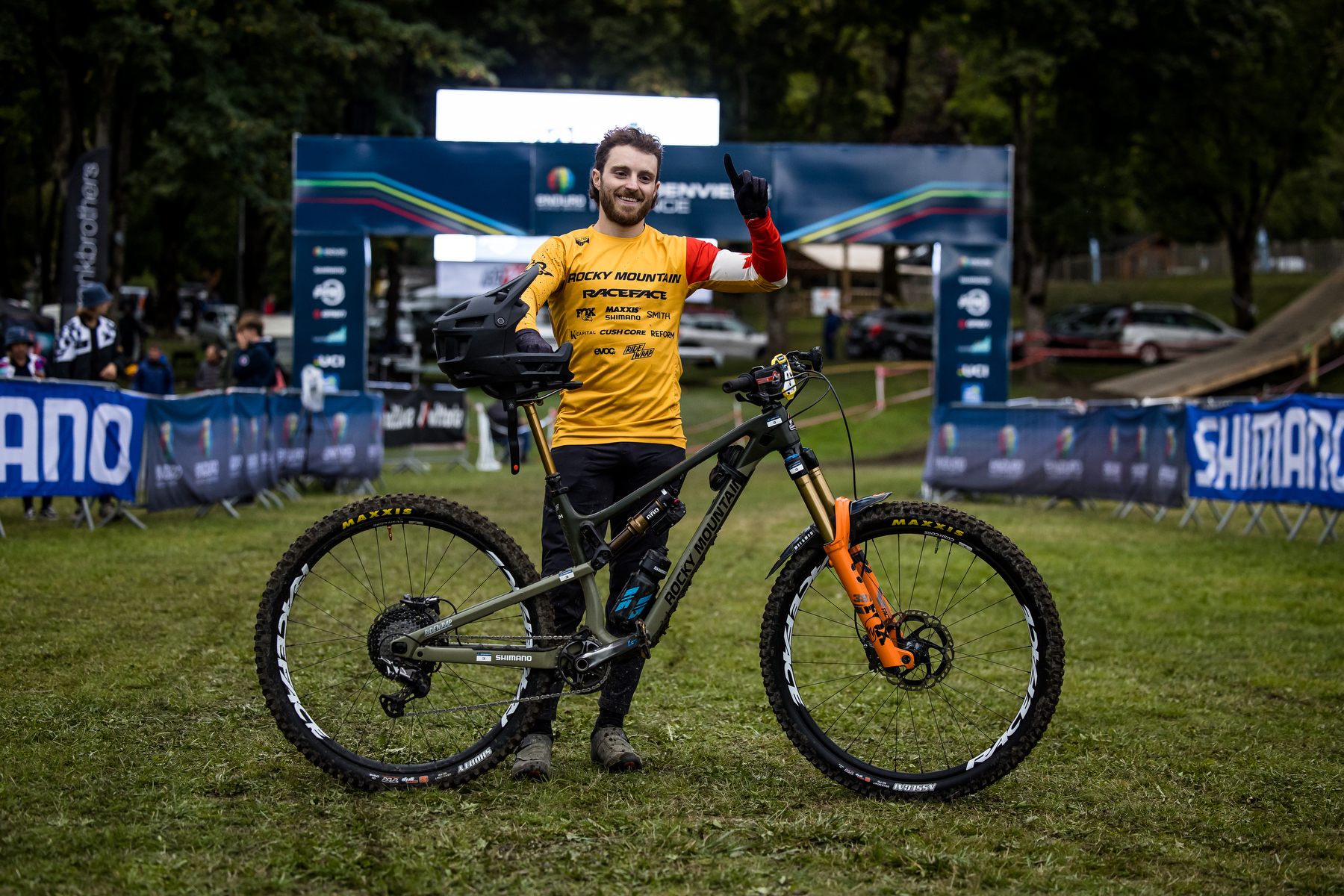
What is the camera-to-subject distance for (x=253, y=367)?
14.8 metres

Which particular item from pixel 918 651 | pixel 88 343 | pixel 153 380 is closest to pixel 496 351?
pixel 918 651

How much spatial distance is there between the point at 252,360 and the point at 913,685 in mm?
12165

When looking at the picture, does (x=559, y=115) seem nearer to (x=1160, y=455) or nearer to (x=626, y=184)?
(x=1160, y=455)

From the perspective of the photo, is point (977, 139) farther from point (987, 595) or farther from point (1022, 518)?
point (987, 595)

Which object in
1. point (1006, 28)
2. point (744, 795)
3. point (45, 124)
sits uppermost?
point (1006, 28)

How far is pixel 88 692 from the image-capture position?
5250mm

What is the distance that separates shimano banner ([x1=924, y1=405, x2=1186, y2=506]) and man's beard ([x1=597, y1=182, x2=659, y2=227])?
A: 1110 cm

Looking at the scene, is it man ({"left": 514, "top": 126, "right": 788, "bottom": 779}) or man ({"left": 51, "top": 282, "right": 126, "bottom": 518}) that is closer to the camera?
man ({"left": 514, "top": 126, "right": 788, "bottom": 779})

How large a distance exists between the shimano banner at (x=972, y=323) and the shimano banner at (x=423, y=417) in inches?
329

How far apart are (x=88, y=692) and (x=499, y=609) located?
2186 mm

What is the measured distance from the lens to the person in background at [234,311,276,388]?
14664mm

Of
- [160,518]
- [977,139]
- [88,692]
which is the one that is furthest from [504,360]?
[977,139]

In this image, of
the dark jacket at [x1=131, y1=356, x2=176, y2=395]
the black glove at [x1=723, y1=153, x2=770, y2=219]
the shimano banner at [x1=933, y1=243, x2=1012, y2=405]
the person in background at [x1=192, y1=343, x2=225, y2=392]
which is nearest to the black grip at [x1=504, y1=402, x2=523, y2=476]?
the black glove at [x1=723, y1=153, x2=770, y2=219]

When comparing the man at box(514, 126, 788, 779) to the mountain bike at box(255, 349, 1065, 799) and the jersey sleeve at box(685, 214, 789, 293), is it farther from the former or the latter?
the mountain bike at box(255, 349, 1065, 799)
